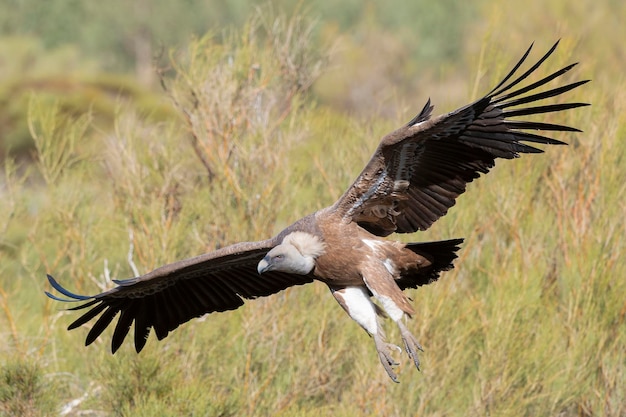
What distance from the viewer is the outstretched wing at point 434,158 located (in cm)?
679

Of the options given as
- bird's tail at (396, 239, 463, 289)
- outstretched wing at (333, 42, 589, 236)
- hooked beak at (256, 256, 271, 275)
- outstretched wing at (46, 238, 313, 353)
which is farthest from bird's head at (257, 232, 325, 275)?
outstretched wing at (46, 238, 313, 353)

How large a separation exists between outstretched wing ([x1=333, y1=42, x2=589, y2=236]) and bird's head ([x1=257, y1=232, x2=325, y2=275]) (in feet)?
1.08

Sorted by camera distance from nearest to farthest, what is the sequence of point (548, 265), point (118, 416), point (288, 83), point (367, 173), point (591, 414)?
point (367, 173) → point (118, 416) → point (591, 414) → point (548, 265) → point (288, 83)

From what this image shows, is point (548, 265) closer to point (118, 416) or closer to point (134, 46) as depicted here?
point (118, 416)

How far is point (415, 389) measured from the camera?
10.3 m

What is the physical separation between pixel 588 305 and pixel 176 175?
4893 mm

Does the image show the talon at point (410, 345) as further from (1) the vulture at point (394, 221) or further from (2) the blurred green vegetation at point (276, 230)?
(2) the blurred green vegetation at point (276, 230)

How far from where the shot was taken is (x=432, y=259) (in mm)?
7605

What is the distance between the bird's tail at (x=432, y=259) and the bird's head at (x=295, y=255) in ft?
2.24

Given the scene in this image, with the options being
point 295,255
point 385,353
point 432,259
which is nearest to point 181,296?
point 295,255

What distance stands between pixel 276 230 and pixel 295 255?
5.04m

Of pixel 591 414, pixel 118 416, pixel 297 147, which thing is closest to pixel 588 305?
pixel 591 414

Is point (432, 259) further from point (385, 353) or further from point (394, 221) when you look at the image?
point (385, 353)

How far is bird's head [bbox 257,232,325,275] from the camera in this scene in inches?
290
